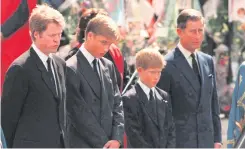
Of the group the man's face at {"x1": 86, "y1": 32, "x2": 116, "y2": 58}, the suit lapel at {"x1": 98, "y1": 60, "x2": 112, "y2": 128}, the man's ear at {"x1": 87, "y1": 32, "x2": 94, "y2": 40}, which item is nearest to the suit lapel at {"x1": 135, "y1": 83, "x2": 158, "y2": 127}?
the suit lapel at {"x1": 98, "y1": 60, "x2": 112, "y2": 128}

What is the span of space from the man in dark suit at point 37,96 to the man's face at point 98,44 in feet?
1.34

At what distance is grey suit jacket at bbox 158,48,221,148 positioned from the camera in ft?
21.9

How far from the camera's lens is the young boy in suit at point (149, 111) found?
6336mm

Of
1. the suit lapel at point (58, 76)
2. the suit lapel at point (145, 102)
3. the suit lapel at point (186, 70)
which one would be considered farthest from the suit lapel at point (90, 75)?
the suit lapel at point (186, 70)

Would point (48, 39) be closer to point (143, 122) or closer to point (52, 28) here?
point (52, 28)

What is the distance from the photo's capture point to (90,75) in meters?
6.06

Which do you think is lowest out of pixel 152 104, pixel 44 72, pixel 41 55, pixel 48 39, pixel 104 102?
pixel 152 104

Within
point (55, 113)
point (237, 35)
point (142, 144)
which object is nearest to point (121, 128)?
point (142, 144)

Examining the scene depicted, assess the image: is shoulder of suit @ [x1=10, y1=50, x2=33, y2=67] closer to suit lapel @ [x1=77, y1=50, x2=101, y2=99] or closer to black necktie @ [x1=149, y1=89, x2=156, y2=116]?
suit lapel @ [x1=77, y1=50, x2=101, y2=99]

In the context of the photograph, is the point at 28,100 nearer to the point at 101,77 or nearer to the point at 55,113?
the point at 55,113

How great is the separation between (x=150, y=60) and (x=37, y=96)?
119 centimetres

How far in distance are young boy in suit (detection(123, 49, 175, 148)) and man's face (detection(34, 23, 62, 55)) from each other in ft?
3.16

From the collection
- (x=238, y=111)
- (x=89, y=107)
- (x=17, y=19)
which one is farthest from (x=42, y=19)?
(x=238, y=111)

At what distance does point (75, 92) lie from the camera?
236 inches
